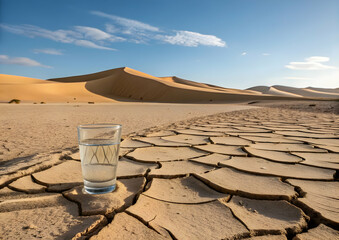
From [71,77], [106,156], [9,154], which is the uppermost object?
[71,77]

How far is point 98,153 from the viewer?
2.94 feet

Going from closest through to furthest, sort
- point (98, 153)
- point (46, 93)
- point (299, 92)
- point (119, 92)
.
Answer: point (98, 153) < point (46, 93) < point (119, 92) < point (299, 92)

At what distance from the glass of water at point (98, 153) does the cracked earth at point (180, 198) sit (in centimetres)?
5

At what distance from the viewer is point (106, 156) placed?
896mm

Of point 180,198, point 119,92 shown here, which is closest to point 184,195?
point 180,198

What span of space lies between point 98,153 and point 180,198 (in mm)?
343

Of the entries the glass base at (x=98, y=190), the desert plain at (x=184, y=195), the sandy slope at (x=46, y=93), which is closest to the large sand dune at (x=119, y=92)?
the sandy slope at (x=46, y=93)

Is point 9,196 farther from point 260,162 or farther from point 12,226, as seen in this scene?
point 260,162

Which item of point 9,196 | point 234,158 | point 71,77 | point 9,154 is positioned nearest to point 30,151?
point 9,154

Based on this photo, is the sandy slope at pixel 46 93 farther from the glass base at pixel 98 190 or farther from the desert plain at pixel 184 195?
the glass base at pixel 98 190

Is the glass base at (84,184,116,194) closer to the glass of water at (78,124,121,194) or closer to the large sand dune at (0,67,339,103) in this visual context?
the glass of water at (78,124,121,194)

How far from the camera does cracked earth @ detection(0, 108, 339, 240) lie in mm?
713

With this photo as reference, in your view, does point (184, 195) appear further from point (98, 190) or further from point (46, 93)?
point (46, 93)

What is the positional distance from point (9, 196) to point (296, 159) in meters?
1.44
